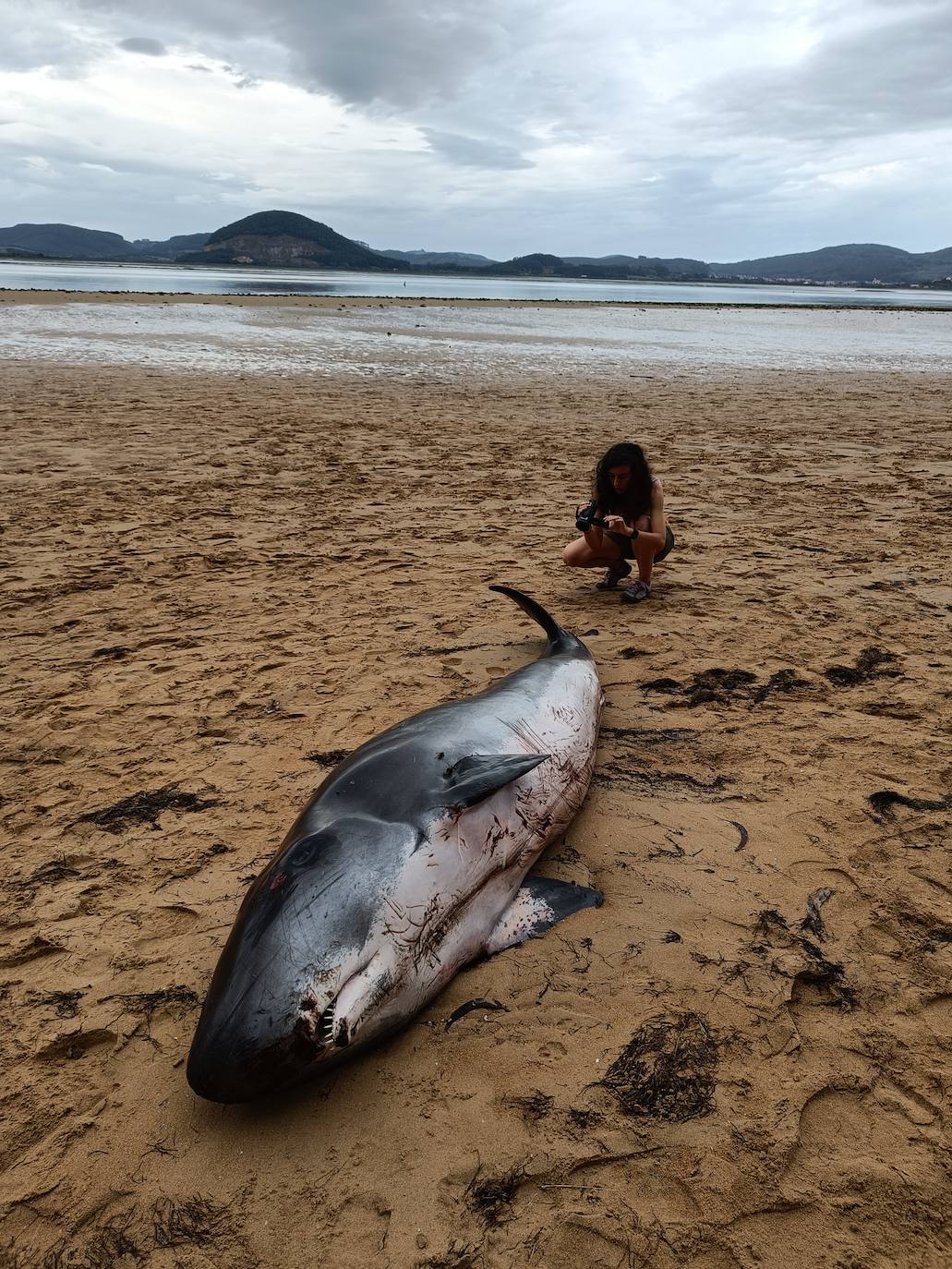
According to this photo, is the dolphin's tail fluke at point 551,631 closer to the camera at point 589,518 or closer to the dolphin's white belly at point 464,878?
the dolphin's white belly at point 464,878

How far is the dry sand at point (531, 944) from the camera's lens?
1.97 meters

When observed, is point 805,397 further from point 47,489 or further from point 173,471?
point 47,489

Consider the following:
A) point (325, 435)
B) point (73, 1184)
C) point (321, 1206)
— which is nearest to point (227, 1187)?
point (321, 1206)

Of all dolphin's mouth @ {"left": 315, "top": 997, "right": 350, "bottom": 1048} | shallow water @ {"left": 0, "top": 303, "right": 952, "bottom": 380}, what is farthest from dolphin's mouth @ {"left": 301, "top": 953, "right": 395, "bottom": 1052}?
shallow water @ {"left": 0, "top": 303, "right": 952, "bottom": 380}

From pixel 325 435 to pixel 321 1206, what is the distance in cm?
1002

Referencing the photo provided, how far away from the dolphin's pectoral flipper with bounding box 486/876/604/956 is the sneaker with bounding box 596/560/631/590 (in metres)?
3.45

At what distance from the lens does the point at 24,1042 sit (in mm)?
2404

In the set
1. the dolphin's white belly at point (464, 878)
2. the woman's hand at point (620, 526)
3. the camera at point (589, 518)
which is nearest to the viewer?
the dolphin's white belly at point (464, 878)

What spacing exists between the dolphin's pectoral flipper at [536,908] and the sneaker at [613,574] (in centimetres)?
345

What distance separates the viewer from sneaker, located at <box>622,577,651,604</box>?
231 inches

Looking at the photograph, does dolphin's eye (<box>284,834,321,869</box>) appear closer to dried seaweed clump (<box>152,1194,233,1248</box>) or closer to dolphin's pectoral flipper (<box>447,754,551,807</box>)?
dolphin's pectoral flipper (<box>447,754,551,807</box>)

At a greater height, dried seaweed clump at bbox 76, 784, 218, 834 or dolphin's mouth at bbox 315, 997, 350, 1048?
dolphin's mouth at bbox 315, 997, 350, 1048

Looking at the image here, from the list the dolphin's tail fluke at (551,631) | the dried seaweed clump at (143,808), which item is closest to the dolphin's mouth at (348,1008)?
the dried seaweed clump at (143,808)

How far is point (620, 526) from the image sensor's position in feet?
18.6
